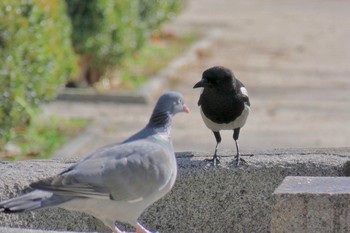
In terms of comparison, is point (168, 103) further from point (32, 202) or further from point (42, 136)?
point (42, 136)

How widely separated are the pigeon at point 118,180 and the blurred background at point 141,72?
1463 mm

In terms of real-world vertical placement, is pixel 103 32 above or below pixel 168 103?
below

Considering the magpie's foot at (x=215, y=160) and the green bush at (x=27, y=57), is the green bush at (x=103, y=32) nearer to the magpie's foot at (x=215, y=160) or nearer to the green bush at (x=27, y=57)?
the green bush at (x=27, y=57)

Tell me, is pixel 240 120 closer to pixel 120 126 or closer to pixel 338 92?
pixel 120 126

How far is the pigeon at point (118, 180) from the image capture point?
4.38 metres

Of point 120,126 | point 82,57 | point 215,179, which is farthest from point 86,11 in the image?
point 215,179

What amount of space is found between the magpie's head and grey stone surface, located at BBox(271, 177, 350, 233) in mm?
1621

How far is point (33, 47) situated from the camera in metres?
10.1

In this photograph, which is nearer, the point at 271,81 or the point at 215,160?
the point at 215,160

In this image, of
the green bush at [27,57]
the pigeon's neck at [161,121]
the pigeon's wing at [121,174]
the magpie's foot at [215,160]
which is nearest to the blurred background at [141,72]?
the green bush at [27,57]

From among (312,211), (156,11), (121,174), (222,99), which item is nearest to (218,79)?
(222,99)

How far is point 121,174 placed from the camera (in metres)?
4.49

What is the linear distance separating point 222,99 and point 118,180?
193cm

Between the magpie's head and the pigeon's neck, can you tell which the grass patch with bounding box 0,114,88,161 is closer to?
the magpie's head
